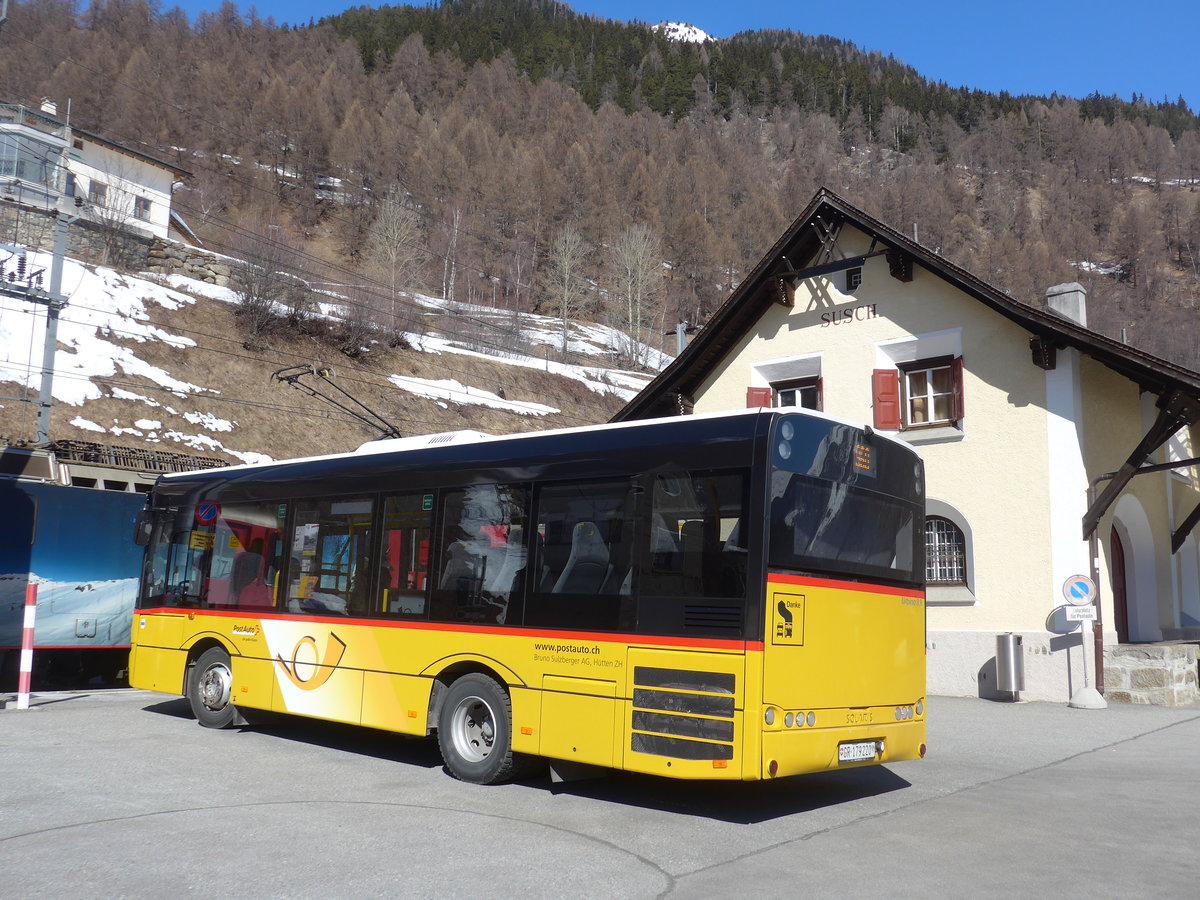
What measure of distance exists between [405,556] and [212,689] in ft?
11.5

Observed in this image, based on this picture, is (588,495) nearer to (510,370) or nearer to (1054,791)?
(1054,791)

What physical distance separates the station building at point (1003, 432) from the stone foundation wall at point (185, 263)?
1427 inches

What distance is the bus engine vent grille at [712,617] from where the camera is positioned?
22.0 ft

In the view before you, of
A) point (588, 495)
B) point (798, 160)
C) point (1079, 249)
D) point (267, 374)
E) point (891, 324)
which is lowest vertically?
point (588, 495)

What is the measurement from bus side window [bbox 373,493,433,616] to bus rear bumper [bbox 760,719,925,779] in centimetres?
348

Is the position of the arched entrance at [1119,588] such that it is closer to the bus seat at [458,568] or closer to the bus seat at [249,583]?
the bus seat at [458,568]

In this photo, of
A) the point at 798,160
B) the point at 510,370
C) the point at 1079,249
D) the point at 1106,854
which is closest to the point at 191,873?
the point at 1106,854

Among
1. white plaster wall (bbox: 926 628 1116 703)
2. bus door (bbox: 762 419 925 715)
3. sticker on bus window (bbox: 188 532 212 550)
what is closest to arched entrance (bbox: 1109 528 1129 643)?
white plaster wall (bbox: 926 628 1116 703)

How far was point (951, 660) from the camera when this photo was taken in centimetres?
1605

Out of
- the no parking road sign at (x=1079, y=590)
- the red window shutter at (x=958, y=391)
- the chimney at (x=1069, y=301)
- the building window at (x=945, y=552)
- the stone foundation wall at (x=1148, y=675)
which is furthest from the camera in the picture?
the chimney at (x=1069, y=301)

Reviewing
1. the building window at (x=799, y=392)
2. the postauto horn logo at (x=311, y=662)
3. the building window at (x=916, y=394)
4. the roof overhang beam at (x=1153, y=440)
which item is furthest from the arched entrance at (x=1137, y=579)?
the postauto horn logo at (x=311, y=662)

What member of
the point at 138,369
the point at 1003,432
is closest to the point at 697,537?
the point at 1003,432

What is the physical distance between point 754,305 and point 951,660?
736cm

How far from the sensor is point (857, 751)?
725 centimetres
